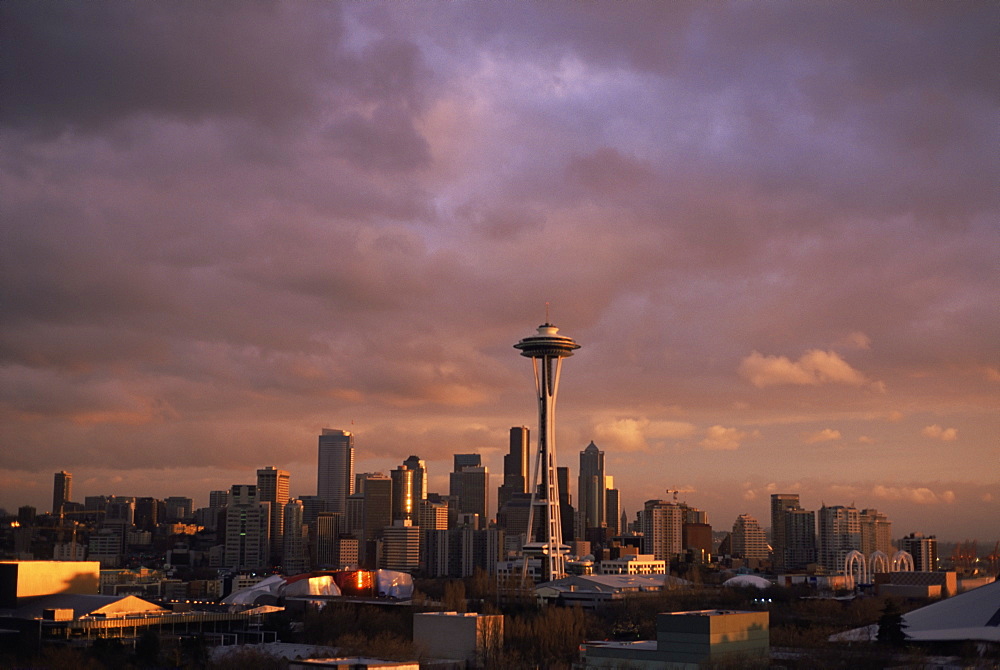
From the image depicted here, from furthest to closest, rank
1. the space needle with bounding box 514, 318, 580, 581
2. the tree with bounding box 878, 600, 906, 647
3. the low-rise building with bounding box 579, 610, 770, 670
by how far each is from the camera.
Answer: the space needle with bounding box 514, 318, 580, 581 < the tree with bounding box 878, 600, 906, 647 < the low-rise building with bounding box 579, 610, 770, 670

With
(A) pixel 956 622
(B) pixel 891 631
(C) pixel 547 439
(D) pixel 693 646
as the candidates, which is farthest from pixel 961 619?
(C) pixel 547 439

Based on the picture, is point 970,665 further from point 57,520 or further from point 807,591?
point 57,520

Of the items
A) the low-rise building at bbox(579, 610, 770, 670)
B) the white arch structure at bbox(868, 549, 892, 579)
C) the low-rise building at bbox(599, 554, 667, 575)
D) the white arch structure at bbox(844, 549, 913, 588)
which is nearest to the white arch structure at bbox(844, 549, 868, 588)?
the white arch structure at bbox(844, 549, 913, 588)

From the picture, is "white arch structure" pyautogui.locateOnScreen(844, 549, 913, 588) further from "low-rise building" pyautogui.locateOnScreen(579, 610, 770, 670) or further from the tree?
"low-rise building" pyautogui.locateOnScreen(579, 610, 770, 670)

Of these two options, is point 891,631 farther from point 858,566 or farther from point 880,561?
point 858,566

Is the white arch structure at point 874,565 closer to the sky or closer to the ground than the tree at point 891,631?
closer to the sky

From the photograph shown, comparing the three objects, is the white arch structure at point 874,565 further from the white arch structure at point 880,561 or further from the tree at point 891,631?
the tree at point 891,631

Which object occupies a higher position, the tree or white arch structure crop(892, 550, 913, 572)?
white arch structure crop(892, 550, 913, 572)

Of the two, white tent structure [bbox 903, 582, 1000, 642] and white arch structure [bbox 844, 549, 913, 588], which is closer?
white tent structure [bbox 903, 582, 1000, 642]

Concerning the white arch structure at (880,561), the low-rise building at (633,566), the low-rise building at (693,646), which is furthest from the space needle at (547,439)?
the low-rise building at (693,646)
